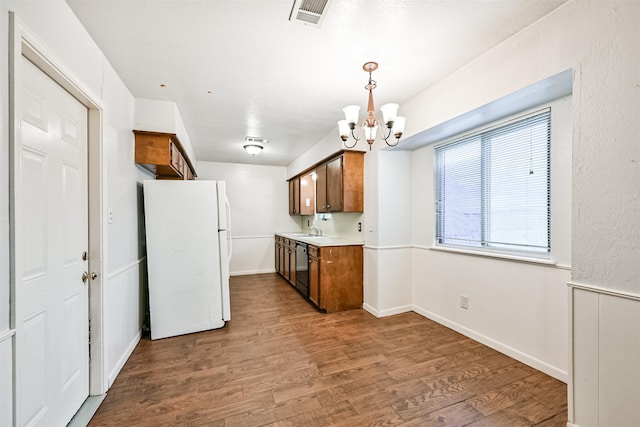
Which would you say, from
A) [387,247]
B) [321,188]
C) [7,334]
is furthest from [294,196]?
[7,334]

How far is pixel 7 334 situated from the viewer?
1082 millimetres

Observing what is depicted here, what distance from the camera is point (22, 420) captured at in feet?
3.95

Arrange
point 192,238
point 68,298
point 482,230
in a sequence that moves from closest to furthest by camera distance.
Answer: point 68,298, point 482,230, point 192,238

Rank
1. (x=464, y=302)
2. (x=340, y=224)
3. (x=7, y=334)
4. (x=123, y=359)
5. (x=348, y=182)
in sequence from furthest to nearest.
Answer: (x=340, y=224), (x=348, y=182), (x=464, y=302), (x=123, y=359), (x=7, y=334)

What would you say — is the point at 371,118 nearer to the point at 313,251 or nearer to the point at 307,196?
the point at 313,251

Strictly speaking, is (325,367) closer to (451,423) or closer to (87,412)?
(451,423)

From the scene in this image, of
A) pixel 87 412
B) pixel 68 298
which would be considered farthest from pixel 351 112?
pixel 87 412

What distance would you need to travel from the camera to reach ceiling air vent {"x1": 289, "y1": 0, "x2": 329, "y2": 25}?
5.01ft

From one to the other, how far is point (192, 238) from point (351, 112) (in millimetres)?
2186

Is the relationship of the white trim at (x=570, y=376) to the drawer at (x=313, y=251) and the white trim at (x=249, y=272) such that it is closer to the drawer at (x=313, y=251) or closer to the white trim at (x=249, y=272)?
the drawer at (x=313, y=251)

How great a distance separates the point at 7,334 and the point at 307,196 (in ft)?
14.2

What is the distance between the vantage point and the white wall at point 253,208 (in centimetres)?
600

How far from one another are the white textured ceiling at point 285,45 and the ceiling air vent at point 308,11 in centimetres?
4

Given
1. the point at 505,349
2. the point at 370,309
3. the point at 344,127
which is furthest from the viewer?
the point at 370,309
